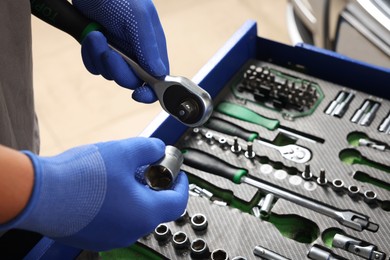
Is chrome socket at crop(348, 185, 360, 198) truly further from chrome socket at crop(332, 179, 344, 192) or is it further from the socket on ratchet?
the socket on ratchet

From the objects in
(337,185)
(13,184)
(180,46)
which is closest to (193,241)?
(337,185)

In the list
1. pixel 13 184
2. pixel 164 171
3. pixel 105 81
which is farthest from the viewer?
pixel 105 81

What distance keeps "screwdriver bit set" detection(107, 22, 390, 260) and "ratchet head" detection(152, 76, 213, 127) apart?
0.43 feet

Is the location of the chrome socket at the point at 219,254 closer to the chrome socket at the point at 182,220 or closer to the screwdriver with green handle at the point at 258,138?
the chrome socket at the point at 182,220

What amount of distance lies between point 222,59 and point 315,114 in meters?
0.22

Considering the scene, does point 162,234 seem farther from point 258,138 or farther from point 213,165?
point 258,138

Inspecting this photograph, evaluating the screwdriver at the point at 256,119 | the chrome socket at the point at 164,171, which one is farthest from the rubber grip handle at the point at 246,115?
the chrome socket at the point at 164,171

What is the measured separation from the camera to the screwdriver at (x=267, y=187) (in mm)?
903

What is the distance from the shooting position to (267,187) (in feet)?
3.18

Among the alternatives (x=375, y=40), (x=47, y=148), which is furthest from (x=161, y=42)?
(x=47, y=148)

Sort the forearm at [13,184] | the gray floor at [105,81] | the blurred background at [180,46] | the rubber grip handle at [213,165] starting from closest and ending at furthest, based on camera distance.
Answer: the forearm at [13,184] → the rubber grip handle at [213,165] → the blurred background at [180,46] → the gray floor at [105,81]

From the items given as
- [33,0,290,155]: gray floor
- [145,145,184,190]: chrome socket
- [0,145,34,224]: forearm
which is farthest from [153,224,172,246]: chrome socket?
[33,0,290,155]: gray floor

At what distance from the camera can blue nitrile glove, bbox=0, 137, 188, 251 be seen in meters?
0.61

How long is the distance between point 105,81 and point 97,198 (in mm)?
1304
